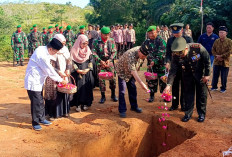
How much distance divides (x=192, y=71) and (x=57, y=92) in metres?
2.80

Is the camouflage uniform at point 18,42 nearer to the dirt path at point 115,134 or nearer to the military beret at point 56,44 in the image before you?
the dirt path at point 115,134

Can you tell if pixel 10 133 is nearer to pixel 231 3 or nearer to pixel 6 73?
pixel 6 73

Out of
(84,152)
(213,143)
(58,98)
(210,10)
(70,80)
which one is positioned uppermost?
(210,10)

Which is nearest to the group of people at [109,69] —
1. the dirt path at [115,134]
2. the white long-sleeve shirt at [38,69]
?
the white long-sleeve shirt at [38,69]

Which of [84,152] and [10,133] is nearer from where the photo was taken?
[84,152]

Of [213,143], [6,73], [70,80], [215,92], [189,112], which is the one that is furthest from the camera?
[6,73]

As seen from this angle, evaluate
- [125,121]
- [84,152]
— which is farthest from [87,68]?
[84,152]

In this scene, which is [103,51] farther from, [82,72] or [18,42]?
[18,42]

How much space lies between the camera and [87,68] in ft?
18.2

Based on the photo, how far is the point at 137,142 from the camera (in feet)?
16.8

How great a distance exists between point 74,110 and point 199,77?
3.00m

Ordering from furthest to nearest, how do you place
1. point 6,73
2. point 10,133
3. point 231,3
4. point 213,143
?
point 231,3 < point 6,73 < point 10,133 < point 213,143

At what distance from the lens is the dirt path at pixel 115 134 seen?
388 cm

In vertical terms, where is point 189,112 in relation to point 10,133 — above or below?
above
